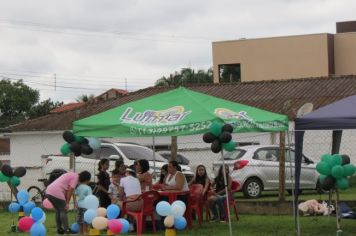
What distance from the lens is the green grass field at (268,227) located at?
13.8 metres

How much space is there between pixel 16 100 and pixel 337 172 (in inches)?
2333

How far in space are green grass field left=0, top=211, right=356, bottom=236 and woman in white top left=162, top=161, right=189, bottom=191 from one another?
0.88 meters

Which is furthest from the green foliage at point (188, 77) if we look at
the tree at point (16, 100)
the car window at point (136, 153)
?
the car window at point (136, 153)

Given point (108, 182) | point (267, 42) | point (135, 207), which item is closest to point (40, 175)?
point (108, 182)

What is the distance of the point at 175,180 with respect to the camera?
14625 mm

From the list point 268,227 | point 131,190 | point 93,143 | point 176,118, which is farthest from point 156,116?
point 268,227

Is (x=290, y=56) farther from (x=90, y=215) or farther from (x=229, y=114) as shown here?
(x=90, y=215)

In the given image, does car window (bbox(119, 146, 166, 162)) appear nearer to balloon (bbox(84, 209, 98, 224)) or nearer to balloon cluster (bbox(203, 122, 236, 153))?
balloon cluster (bbox(203, 122, 236, 153))

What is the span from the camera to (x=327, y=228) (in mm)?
14070

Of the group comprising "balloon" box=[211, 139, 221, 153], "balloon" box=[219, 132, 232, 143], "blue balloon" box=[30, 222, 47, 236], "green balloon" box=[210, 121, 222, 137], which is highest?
"green balloon" box=[210, 121, 222, 137]

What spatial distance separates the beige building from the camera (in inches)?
1889

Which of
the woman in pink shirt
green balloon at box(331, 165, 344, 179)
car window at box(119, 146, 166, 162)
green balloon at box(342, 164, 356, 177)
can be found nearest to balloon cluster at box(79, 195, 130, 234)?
the woman in pink shirt

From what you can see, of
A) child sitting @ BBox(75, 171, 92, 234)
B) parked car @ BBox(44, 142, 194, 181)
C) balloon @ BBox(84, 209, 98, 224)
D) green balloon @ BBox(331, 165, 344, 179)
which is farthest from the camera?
parked car @ BBox(44, 142, 194, 181)

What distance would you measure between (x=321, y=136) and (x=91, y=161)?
9.26m
